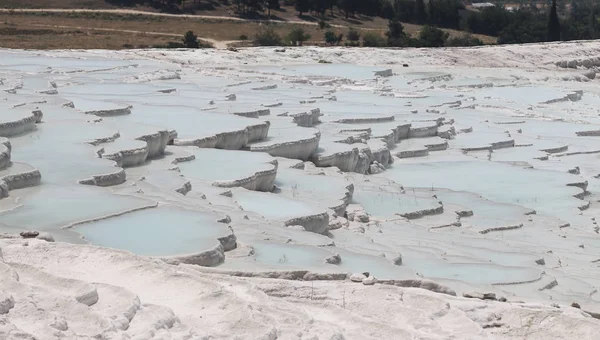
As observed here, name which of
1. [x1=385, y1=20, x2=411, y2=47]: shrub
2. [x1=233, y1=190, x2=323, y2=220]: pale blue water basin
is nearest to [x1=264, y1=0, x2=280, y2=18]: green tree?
[x1=385, y1=20, x2=411, y2=47]: shrub

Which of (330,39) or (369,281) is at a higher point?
(369,281)

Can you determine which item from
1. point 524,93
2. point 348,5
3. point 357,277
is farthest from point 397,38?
point 357,277

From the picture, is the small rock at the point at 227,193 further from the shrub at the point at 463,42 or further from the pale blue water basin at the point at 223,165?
the shrub at the point at 463,42

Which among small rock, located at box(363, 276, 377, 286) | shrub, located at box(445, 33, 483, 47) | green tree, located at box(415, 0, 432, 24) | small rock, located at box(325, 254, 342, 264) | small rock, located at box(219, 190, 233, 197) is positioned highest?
small rock, located at box(363, 276, 377, 286)

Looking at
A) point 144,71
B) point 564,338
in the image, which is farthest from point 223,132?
point 144,71

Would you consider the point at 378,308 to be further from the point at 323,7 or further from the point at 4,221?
A: the point at 323,7

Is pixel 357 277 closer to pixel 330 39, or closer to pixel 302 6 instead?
pixel 330 39

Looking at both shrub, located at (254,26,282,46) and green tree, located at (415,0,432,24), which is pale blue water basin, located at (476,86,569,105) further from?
green tree, located at (415,0,432,24)
